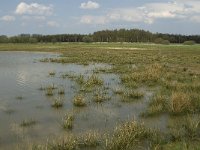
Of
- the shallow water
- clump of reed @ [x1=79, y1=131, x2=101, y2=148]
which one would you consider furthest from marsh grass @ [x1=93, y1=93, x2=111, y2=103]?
clump of reed @ [x1=79, y1=131, x2=101, y2=148]

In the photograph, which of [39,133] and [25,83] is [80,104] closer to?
[39,133]

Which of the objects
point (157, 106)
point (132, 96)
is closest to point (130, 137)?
point (157, 106)

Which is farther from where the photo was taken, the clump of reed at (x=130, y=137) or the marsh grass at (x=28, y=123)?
the marsh grass at (x=28, y=123)

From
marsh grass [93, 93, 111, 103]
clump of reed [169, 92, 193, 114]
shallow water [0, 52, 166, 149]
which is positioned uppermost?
clump of reed [169, 92, 193, 114]

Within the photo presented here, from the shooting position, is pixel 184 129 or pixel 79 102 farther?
pixel 79 102

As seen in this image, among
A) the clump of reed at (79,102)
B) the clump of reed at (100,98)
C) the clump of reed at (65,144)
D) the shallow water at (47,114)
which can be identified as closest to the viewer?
the clump of reed at (65,144)

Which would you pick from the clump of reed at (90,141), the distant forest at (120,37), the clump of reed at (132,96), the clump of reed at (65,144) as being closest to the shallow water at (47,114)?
the clump of reed at (132,96)

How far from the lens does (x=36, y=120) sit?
12.3 m

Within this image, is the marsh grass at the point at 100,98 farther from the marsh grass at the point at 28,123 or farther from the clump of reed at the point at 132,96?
the marsh grass at the point at 28,123

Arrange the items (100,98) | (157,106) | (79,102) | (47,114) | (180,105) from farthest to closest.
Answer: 1. (100,98)
2. (79,102)
3. (157,106)
4. (180,105)
5. (47,114)

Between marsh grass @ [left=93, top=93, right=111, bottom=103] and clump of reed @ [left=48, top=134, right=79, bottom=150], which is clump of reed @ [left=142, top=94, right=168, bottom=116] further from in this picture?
clump of reed @ [left=48, top=134, right=79, bottom=150]

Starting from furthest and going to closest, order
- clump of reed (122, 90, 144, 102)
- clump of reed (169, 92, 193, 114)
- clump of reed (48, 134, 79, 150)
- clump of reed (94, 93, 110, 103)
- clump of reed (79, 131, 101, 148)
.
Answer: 1. clump of reed (122, 90, 144, 102)
2. clump of reed (94, 93, 110, 103)
3. clump of reed (169, 92, 193, 114)
4. clump of reed (79, 131, 101, 148)
5. clump of reed (48, 134, 79, 150)

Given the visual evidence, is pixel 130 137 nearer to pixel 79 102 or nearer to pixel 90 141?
pixel 90 141

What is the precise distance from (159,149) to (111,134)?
2057 mm
